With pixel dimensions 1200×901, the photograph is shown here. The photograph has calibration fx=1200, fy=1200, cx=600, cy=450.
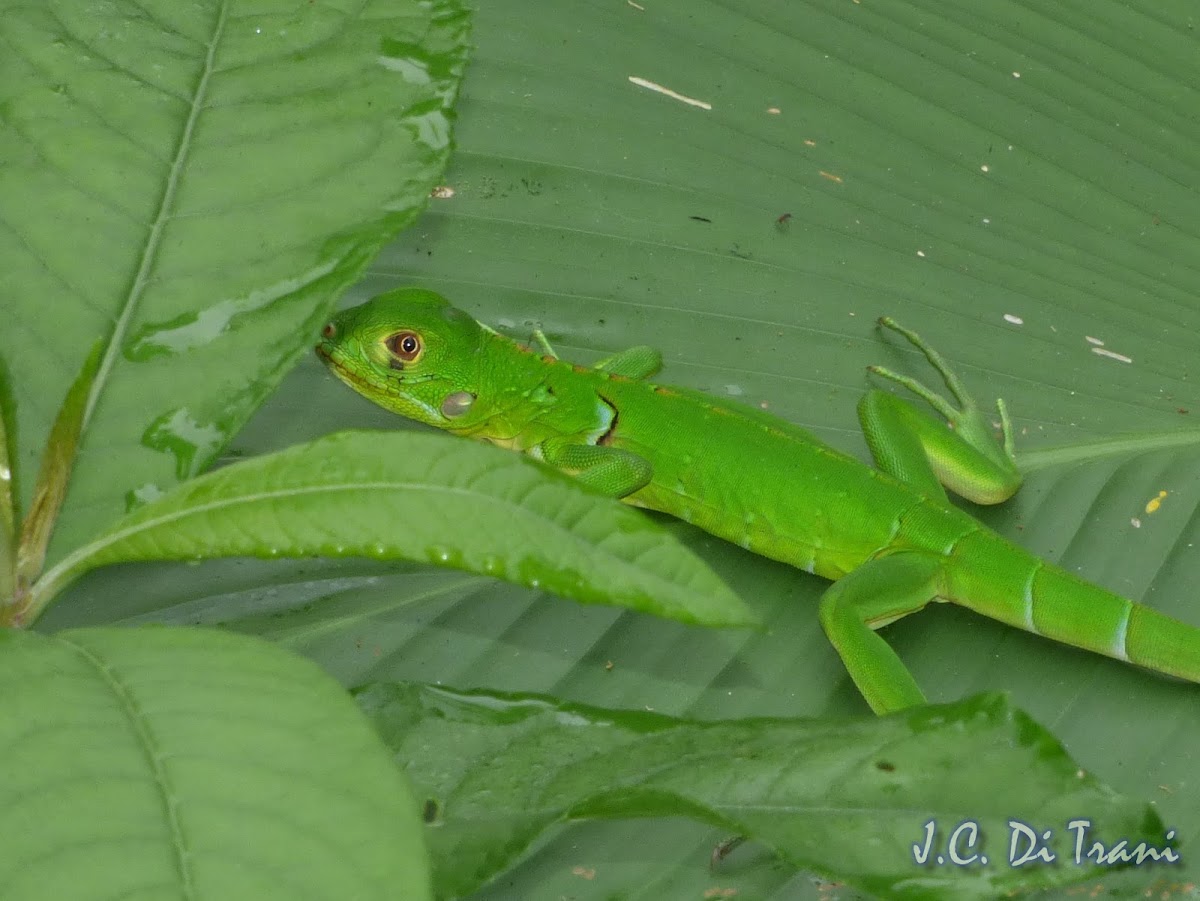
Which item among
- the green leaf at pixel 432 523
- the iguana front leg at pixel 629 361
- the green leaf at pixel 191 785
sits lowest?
the iguana front leg at pixel 629 361

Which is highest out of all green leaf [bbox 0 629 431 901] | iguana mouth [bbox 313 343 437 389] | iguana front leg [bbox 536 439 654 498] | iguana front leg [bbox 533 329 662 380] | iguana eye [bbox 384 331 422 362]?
green leaf [bbox 0 629 431 901]

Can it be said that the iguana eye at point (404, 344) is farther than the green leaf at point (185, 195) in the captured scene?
Yes

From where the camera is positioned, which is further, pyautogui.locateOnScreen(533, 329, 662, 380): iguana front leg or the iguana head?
pyautogui.locateOnScreen(533, 329, 662, 380): iguana front leg

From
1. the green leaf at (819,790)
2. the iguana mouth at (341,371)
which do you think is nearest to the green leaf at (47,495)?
the green leaf at (819,790)

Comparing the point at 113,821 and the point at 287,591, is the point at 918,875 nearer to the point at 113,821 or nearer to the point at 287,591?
the point at 113,821

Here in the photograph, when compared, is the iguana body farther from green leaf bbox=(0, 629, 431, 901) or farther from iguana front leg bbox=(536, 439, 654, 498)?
green leaf bbox=(0, 629, 431, 901)

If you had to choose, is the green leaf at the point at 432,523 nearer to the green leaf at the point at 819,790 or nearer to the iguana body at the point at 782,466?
the green leaf at the point at 819,790

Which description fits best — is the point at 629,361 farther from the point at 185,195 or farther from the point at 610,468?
the point at 185,195

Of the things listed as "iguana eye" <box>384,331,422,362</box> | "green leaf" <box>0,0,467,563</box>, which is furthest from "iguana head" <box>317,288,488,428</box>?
"green leaf" <box>0,0,467,563</box>
